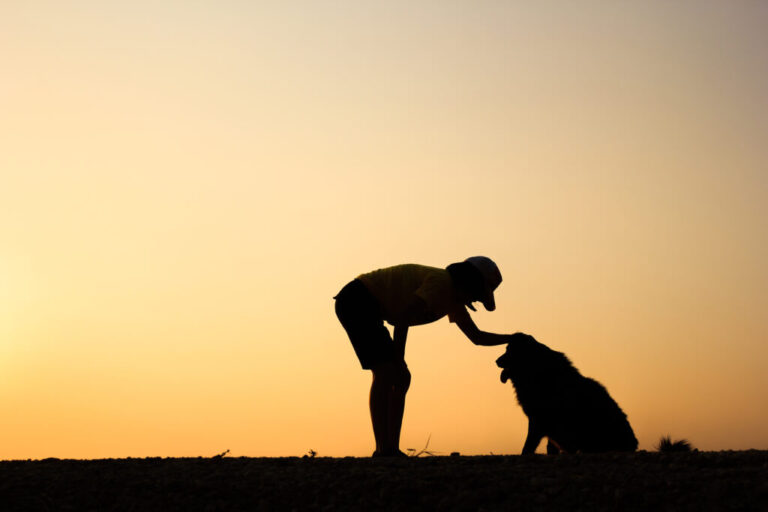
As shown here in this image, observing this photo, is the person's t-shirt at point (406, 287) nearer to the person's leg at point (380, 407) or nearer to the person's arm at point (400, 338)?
the person's arm at point (400, 338)

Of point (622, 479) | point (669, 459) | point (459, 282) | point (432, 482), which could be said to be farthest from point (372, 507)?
point (459, 282)

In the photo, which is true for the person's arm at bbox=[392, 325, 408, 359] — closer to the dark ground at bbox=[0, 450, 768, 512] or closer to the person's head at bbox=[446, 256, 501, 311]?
the person's head at bbox=[446, 256, 501, 311]

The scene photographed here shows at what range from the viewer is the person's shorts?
7062 millimetres

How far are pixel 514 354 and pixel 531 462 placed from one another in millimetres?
3003

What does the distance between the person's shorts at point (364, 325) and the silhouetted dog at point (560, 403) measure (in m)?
1.82

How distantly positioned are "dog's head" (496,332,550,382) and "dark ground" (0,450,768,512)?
8.65 feet

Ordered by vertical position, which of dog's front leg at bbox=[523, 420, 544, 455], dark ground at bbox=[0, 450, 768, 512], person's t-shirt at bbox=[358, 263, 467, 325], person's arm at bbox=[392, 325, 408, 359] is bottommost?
dark ground at bbox=[0, 450, 768, 512]

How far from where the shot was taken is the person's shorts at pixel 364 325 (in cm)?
706

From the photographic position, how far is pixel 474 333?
7.45 meters

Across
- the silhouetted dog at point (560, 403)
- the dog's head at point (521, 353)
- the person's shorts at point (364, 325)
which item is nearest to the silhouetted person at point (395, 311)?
the person's shorts at point (364, 325)

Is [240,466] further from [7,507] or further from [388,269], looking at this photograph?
[388,269]

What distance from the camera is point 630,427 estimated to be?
805cm

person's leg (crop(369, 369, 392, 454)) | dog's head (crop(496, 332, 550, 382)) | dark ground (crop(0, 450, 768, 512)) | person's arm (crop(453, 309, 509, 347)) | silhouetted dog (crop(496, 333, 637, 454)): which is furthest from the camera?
dog's head (crop(496, 332, 550, 382))

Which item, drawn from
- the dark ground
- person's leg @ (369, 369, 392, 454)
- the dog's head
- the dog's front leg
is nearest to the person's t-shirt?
person's leg @ (369, 369, 392, 454)
